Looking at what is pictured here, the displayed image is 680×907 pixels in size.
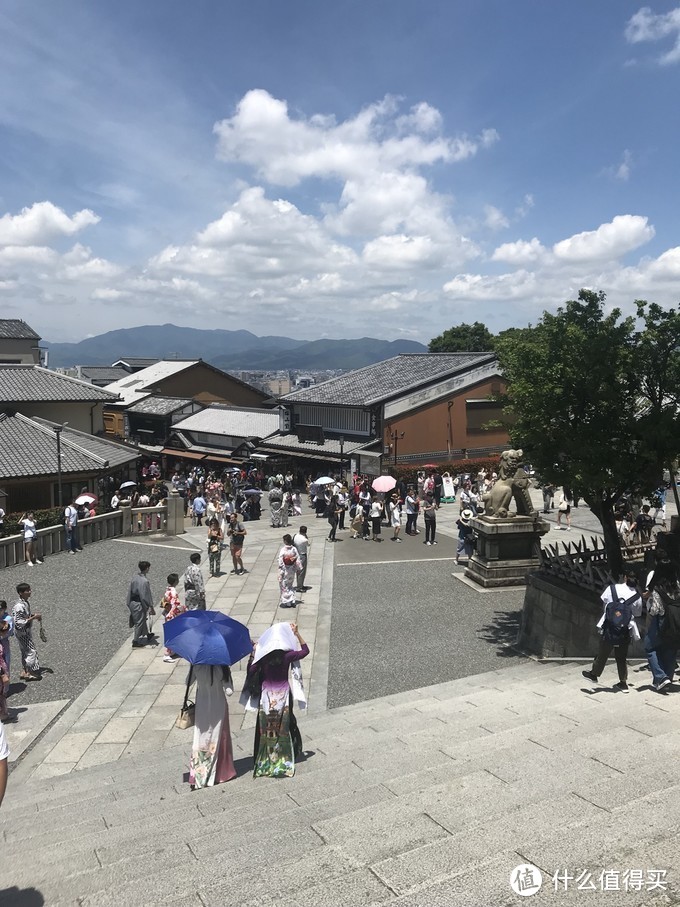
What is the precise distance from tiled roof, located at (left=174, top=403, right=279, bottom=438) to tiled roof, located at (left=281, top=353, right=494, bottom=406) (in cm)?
324

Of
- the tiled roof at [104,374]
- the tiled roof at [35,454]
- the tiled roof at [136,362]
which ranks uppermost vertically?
the tiled roof at [136,362]

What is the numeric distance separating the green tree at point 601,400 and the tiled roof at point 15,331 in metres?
54.6

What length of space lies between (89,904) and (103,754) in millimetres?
5001

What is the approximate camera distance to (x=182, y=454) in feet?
148

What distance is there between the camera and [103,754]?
8828mm

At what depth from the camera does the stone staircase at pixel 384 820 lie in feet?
13.9

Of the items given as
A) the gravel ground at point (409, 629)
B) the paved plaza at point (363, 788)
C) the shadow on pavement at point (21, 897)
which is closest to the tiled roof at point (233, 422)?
the gravel ground at point (409, 629)

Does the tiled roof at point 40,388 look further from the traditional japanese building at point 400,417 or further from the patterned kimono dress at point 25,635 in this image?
the patterned kimono dress at point 25,635

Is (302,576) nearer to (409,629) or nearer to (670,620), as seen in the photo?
(409,629)

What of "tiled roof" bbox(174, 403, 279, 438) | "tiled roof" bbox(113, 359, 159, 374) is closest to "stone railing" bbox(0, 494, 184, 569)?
"tiled roof" bbox(174, 403, 279, 438)

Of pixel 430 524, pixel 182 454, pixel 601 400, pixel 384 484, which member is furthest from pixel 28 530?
pixel 182 454

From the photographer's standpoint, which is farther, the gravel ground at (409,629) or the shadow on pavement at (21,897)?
the gravel ground at (409,629)

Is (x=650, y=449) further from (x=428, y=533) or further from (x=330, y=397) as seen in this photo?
(x=330, y=397)

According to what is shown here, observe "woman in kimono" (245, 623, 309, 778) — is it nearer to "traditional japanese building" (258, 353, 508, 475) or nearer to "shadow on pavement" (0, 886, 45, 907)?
"shadow on pavement" (0, 886, 45, 907)
